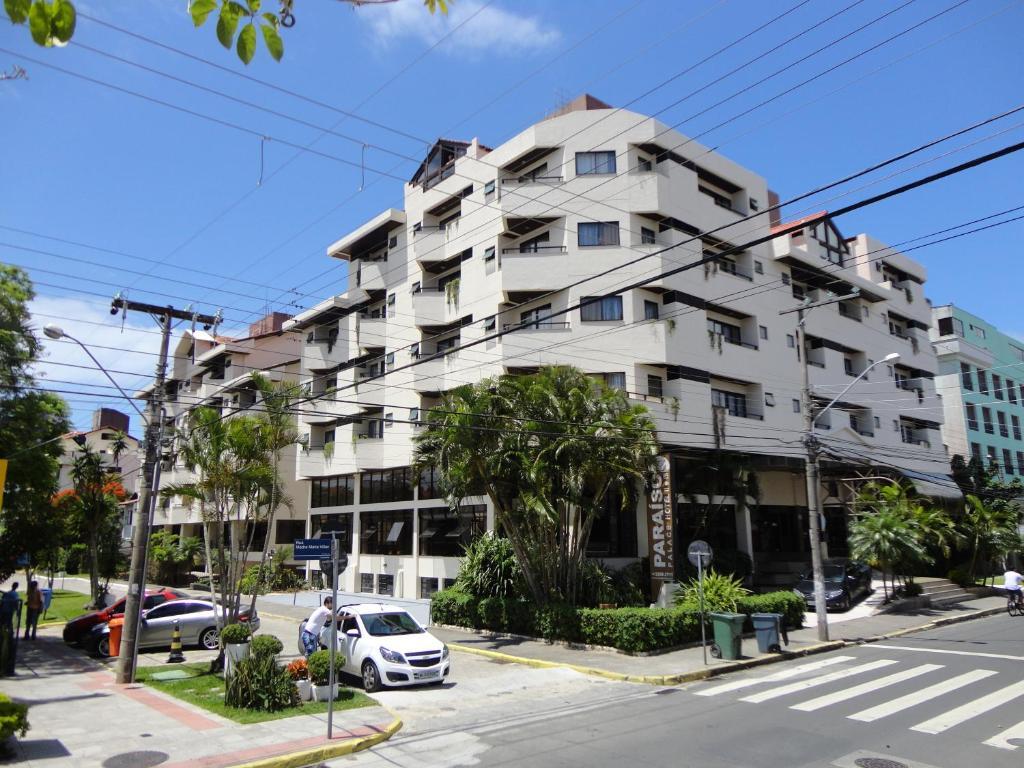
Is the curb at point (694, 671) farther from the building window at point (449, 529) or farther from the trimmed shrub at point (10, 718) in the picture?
the trimmed shrub at point (10, 718)

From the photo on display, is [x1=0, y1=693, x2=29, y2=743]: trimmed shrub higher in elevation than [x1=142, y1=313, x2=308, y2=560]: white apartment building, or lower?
lower

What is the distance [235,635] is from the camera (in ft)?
46.8

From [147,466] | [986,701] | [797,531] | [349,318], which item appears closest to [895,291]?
[797,531]

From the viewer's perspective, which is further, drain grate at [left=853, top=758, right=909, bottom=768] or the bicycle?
the bicycle

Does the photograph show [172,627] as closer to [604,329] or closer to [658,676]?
Answer: [658,676]

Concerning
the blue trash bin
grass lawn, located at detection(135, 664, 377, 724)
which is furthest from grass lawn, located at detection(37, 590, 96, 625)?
the blue trash bin

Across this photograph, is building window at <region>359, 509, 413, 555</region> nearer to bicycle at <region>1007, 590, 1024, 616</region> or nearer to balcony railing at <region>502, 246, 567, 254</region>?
balcony railing at <region>502, 246, 567, 254</region>

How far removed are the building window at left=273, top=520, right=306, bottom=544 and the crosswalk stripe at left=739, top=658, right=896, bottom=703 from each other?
37.0 m

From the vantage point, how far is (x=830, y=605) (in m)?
26.9

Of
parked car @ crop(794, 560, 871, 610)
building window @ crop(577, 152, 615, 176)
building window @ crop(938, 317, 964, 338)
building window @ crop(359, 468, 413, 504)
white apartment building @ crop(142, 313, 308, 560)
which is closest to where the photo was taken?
parked car @ crop(794, 560, 871, 610)

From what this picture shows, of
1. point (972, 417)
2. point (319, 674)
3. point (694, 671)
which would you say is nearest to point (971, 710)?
point (694, 671)

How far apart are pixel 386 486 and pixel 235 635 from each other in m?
22.3

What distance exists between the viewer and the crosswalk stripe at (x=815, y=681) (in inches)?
531

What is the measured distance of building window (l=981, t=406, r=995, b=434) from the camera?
52719mm
